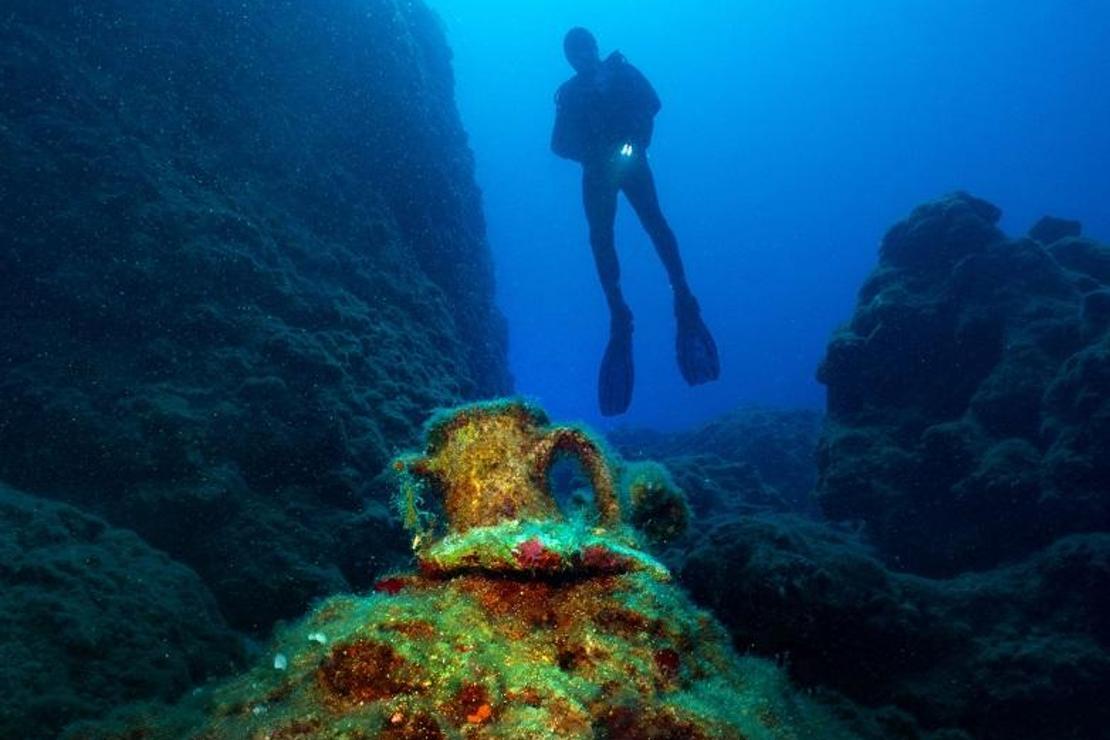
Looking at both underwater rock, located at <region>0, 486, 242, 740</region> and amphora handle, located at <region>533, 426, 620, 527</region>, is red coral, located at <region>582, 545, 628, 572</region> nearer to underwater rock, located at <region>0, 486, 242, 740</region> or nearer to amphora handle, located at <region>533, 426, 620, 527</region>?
amphora handle, located at <region>533, 426, 620, 527</region>

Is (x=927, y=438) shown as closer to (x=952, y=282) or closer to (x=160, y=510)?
(x=952, y=282)

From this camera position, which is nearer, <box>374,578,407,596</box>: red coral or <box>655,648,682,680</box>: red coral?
<box>655,648,682,680</box>: red coral

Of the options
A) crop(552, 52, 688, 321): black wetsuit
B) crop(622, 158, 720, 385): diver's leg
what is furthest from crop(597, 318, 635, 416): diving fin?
crop(622, 158, 720, 385): diver's leg

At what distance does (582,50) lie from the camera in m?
10.4

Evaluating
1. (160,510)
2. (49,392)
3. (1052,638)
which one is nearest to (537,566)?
(160,510)

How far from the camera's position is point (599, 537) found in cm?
251

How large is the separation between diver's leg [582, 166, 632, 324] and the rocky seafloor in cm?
269

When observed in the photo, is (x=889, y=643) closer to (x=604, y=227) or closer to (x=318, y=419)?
(x=318, y=419)

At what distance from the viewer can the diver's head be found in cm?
1036

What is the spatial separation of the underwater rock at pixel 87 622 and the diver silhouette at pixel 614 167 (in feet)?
22.3

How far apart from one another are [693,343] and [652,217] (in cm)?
235

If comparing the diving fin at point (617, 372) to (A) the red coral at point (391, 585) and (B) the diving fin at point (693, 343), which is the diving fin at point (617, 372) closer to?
(B) the diving fin at point (693, 343)

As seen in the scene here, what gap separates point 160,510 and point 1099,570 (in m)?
8.00

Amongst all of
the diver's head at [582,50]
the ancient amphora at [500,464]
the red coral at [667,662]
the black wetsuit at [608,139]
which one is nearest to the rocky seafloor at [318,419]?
the red coral at [667,662]
